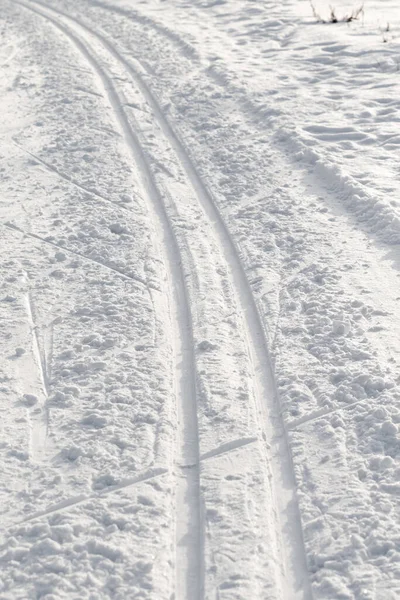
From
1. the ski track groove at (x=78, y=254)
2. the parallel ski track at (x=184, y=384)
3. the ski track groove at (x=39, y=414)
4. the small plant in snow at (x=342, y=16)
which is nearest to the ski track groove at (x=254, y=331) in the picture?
the parallel ski track at (x=184, y=384)

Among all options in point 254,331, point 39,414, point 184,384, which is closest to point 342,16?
point 254,331

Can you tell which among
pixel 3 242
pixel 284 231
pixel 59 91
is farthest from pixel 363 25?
pixel 3 242

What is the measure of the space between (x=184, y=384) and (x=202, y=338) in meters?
0.43

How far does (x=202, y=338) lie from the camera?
450cm

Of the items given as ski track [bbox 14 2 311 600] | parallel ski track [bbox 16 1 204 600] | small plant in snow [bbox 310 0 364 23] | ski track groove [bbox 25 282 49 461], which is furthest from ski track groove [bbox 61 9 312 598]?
small plant in snow [bbox 310 0 364 23]

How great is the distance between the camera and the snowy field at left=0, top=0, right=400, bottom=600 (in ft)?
10.2

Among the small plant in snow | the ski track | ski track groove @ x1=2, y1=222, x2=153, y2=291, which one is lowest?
the ski track

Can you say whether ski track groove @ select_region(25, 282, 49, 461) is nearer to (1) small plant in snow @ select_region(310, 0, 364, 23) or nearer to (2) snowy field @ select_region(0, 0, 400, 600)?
(2) snowy field @ select_region(0, 0, 400, 600)

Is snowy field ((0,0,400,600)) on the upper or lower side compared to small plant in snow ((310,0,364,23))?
lower

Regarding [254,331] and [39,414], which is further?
[254,331]

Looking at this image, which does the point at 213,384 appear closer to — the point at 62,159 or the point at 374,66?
the point at 62,159

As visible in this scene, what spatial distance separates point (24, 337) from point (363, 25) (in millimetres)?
8165

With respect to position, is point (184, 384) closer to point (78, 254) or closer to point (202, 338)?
point (202, 338)

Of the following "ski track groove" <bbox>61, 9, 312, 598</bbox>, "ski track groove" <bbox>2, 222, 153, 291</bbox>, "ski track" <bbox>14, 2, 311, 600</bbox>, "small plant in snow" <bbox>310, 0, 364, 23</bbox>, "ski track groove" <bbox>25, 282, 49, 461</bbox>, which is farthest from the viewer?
"small plant in snow" <bbox>310, 0, 364, 23</bbox>
